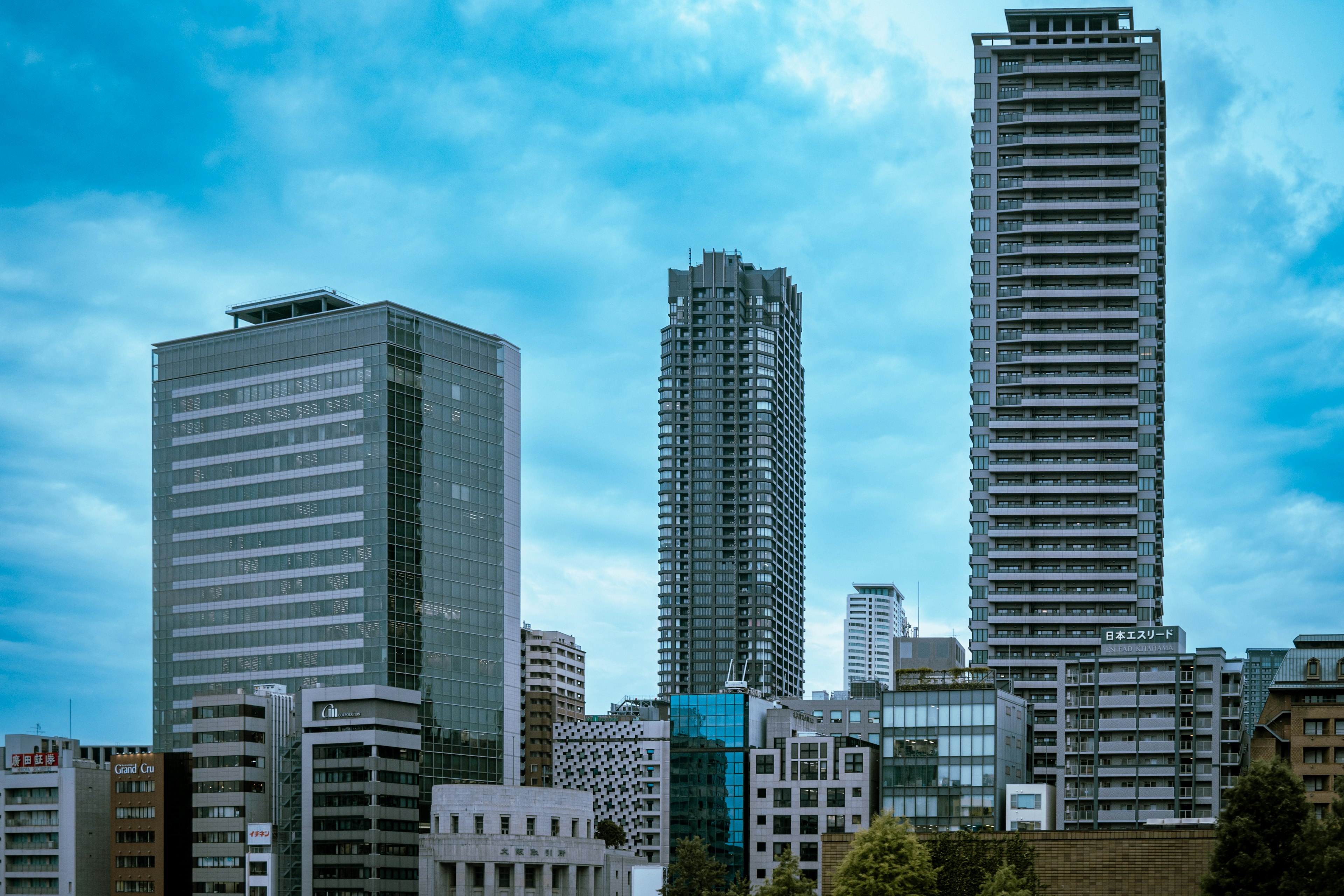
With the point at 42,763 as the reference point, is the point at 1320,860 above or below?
above

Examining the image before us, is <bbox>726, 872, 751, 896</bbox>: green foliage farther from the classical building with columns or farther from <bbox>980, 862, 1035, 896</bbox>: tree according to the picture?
<bbox>980, 862, 1035, 896</bbox>: tree

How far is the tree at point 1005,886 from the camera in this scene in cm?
10931

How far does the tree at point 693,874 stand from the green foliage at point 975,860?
55.9 metres

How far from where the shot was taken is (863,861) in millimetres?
116250

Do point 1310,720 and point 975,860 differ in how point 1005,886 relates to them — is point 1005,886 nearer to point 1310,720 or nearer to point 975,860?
point 975,860

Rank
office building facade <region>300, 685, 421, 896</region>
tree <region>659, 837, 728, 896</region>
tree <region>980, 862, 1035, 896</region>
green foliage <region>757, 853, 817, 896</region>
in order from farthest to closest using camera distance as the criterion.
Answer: office building facade <region>300, 685, 421, 896</region> < tree <region>659, 837, 728, 896</region> < green foliage <region>757, 853, 817, 896</region> < tree <region>980, 862, 1035, 896</region>

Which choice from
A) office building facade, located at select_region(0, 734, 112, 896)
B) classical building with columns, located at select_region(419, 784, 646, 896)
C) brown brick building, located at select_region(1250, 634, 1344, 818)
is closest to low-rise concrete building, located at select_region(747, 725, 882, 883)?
classical building with columns, located at select_region(419, 784, 646, 896)

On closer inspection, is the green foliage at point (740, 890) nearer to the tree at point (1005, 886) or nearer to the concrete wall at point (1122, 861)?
the concrete wall at point (1122, 861)

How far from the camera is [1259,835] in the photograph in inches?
3905

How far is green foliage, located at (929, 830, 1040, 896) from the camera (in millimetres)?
122500

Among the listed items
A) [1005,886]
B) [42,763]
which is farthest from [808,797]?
[42,763]

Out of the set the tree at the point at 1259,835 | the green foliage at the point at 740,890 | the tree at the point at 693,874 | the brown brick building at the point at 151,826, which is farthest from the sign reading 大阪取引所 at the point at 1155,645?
the brown brick building at the point at 151,826

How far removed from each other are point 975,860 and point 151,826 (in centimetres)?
10897

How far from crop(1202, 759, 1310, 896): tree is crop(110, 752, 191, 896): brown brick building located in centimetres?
13142
